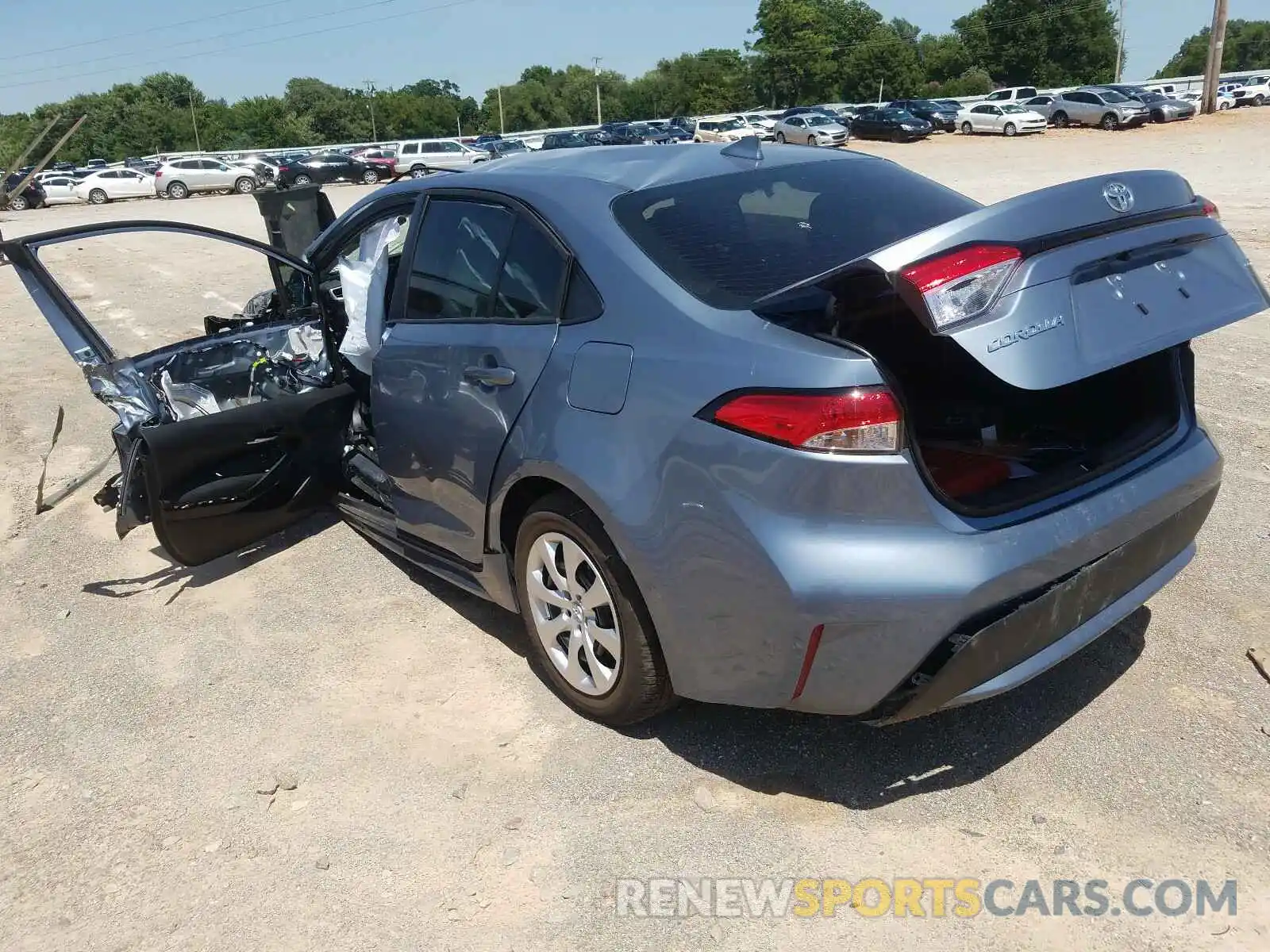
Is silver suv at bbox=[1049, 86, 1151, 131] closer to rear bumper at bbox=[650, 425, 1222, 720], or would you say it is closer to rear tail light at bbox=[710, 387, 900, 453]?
rear bumper at bbox=[650, 425, 1222, 720]

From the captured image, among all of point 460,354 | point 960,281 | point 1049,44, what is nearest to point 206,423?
point 460,354

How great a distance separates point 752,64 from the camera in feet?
318

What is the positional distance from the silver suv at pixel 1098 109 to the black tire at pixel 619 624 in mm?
41475

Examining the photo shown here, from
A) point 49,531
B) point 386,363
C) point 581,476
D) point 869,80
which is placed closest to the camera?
point 581,476

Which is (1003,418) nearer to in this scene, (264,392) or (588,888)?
(588,888)

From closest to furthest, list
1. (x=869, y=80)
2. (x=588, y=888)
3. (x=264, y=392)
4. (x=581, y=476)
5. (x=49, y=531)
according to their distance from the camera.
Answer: (x=588, y=888), (x=581, y=476), (x=264, y=392), (x=49, y=531), (x=869, y=80)

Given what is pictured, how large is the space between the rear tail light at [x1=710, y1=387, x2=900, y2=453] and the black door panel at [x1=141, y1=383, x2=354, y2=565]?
2743mm

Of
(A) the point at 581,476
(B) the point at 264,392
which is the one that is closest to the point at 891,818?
(A) the point at 581,476

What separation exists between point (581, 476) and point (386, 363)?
1367 millimetres

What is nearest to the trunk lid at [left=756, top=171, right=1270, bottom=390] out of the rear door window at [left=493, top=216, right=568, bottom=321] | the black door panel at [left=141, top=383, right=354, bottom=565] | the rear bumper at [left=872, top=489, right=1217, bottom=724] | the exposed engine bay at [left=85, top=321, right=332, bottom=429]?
the rear bumper at [left=872, top=489, right=1217, bottom=724]

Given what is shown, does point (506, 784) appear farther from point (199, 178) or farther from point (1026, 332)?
point (199, 178)

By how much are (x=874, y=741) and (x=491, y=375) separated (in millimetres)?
1659

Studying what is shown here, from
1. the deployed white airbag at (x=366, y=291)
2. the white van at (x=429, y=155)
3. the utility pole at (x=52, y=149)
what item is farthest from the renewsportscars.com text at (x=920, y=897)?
the white van at (x=429, y=155)

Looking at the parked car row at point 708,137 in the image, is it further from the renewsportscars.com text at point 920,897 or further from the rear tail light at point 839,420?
the renewsportscars.com text at point 920,897
